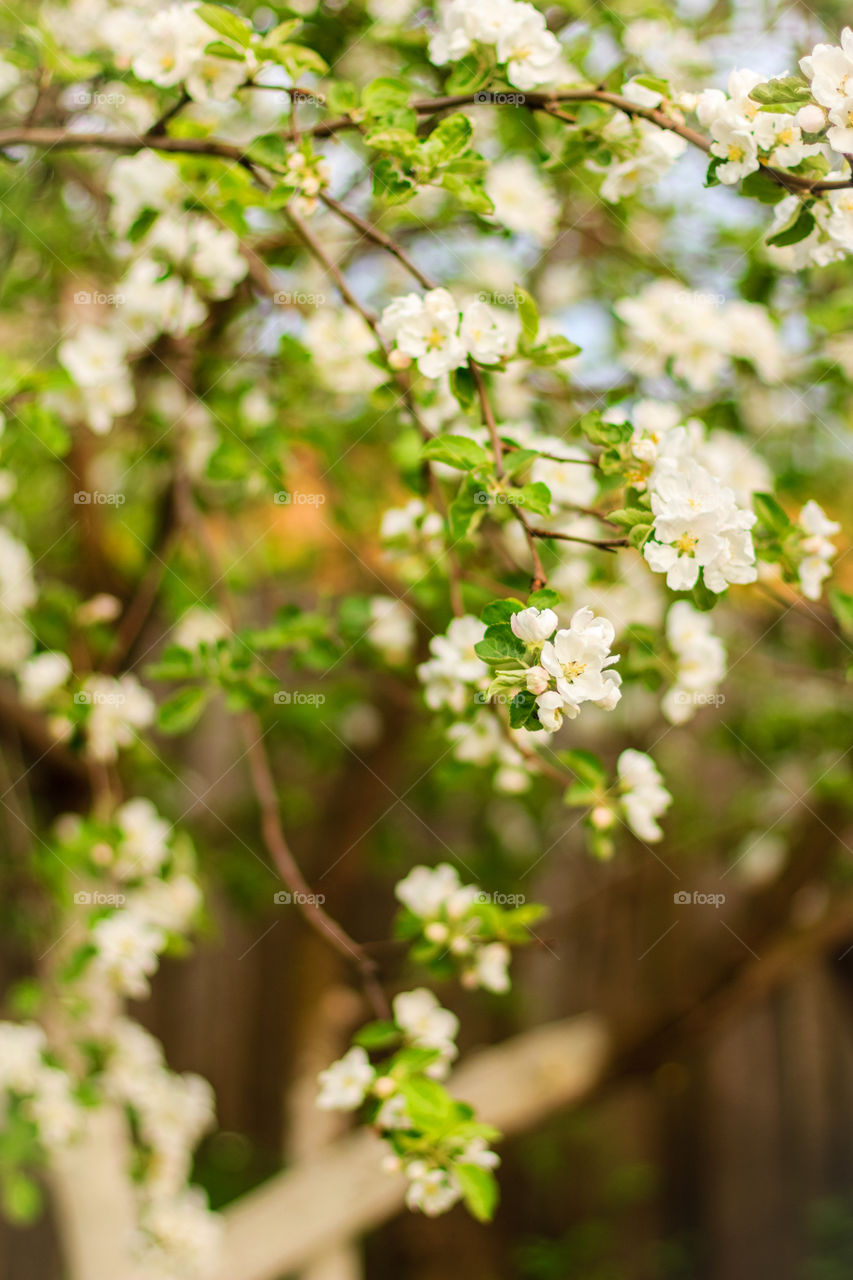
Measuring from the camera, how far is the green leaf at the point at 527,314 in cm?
92

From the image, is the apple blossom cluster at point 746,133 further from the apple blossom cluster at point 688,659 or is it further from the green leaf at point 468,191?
the apple blossom cluster at point 688,659

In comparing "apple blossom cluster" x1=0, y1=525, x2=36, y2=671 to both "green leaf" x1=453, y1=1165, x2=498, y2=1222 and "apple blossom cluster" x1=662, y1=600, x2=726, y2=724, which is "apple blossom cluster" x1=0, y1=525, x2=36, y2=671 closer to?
"apple blossom cluster" x1=662, y1=600, x2=726, y2=724

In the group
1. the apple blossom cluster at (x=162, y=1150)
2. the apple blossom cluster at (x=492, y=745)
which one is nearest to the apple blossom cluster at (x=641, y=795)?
the apple blossom cluster at (x=492, y=745)

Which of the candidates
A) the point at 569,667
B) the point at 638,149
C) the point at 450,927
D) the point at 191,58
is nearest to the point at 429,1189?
the point at 450,927

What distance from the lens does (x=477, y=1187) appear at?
3.27ft

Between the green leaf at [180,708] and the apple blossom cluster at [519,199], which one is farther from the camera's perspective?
the apple blossom cluster at [519,199]

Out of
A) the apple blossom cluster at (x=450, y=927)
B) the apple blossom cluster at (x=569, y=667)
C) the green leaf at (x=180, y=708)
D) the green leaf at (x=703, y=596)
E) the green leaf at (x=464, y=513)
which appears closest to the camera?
the apple blossom cluster at (x=569, y=667)

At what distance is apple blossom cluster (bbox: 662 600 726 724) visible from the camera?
4.19 ft

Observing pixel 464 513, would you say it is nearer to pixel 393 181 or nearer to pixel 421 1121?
pixel 393 181

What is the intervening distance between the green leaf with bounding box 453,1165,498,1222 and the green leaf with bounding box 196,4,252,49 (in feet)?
3.87

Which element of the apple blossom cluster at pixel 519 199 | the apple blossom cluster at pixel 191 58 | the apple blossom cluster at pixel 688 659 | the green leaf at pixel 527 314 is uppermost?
the apple blossom cluster at pixel 191 58

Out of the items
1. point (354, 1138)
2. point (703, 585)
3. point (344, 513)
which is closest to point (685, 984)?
point (354, 1138)

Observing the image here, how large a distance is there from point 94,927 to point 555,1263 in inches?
112

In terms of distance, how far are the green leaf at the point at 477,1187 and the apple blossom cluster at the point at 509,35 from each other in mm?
1123
